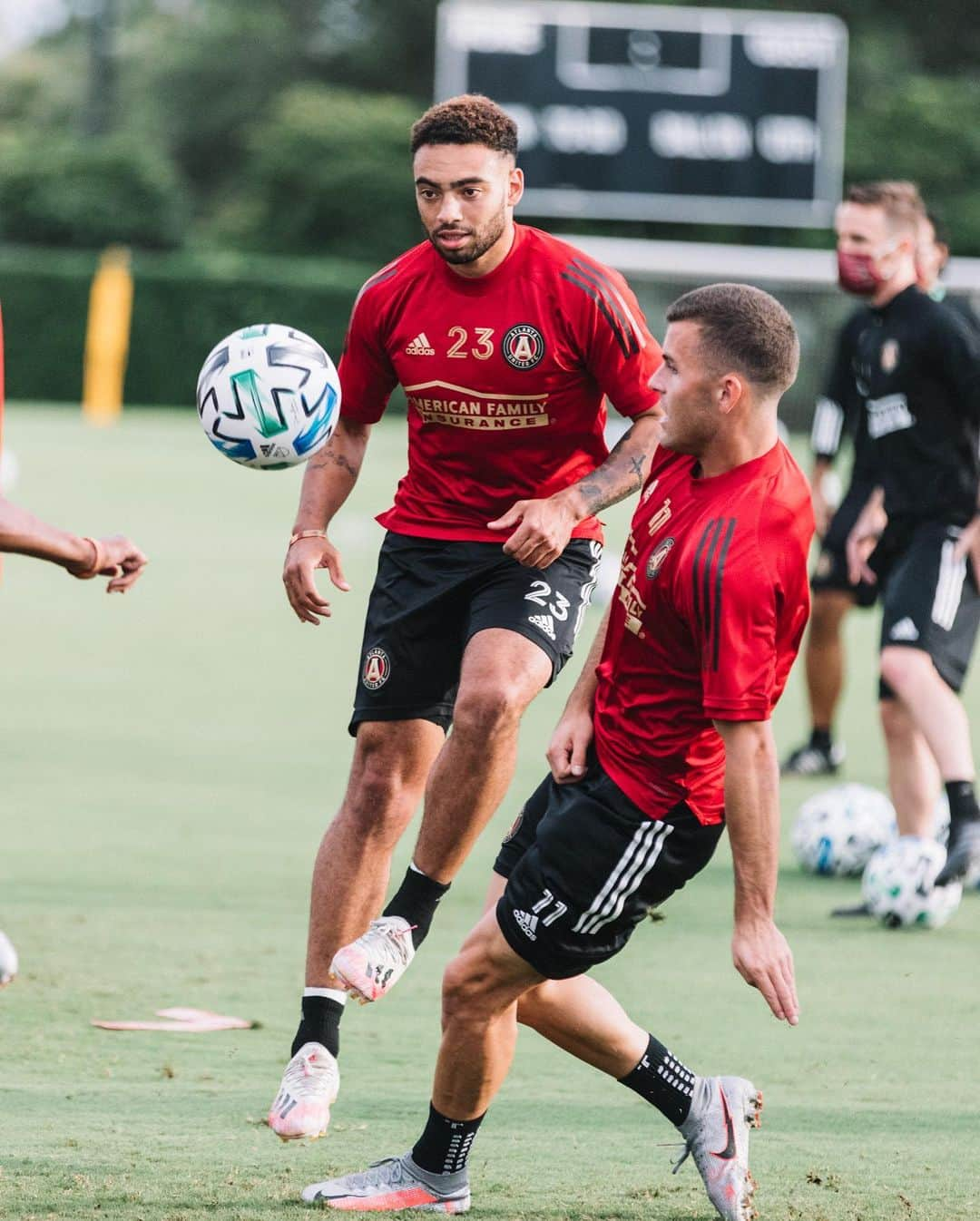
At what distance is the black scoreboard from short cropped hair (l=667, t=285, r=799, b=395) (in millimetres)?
22686

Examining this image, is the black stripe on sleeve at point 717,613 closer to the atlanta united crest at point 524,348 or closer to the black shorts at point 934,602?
the atlanta united crest at point 524,348

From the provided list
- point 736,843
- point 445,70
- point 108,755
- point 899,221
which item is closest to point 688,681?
point 736,843

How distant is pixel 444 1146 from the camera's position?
471 cm

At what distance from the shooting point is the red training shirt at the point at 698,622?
4273 millimetres

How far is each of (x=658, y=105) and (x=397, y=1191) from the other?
2400cm

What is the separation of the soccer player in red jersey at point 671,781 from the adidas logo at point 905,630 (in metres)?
3.16

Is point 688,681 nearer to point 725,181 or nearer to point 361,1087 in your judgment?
point 361,1087

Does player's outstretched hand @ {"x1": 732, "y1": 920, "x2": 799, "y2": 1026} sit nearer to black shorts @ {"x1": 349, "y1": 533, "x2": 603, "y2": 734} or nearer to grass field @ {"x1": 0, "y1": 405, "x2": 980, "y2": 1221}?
grass field @ {"x1": 0, "y1": 405, "x2": 980, "y2": 1221}

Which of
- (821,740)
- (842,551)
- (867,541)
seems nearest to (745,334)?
(867,541)

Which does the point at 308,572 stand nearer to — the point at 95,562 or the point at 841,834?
the point at 95,562

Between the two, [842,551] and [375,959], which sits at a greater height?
[842,551]

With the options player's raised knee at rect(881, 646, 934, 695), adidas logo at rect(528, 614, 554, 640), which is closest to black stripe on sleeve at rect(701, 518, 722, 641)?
adidas logo at rect(528, 614, 554, 640)

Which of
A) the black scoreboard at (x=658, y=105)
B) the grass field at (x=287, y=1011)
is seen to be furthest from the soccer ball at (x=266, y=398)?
the black scoreboard at (x=658, y=105)

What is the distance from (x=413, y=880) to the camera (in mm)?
5590
